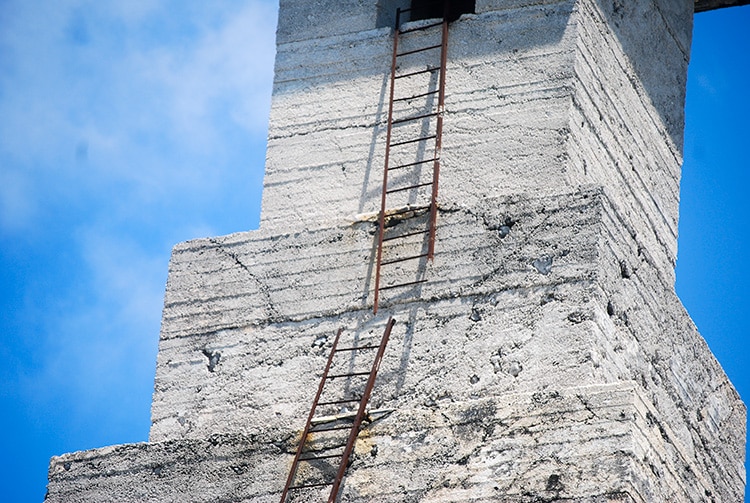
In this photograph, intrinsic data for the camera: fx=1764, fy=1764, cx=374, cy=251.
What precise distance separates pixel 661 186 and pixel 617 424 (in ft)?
9.14

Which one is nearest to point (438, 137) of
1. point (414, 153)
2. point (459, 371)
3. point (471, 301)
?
point (414, 153)

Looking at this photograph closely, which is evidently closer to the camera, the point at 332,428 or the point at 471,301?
the point at 332,428

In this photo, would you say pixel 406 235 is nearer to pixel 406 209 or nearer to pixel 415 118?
pixel 406 209

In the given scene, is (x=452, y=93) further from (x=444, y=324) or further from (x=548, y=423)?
(x=548, y=423)

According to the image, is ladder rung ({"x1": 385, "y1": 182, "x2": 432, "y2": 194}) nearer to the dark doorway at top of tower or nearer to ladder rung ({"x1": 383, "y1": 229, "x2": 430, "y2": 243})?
ladder rung ({"x1": 383, "y1": 229, "x2": 430, "y2": 243})

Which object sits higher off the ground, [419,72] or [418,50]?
[418,50]

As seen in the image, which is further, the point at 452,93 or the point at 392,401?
the point at 452,93

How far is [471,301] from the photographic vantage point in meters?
8.92

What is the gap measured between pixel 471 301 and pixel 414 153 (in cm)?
110

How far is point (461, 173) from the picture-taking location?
9516mm

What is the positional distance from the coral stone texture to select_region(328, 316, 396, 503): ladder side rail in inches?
2.2

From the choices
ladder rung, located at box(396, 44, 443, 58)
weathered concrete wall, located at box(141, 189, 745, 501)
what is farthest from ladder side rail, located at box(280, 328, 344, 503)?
ladder rung, located at box(396, 44, 443, 58)

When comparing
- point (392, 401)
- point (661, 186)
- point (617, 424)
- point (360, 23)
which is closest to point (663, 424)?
point (617, 424)

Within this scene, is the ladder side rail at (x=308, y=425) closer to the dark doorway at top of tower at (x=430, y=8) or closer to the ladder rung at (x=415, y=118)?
the ladder rung at (x=415, y=118)
